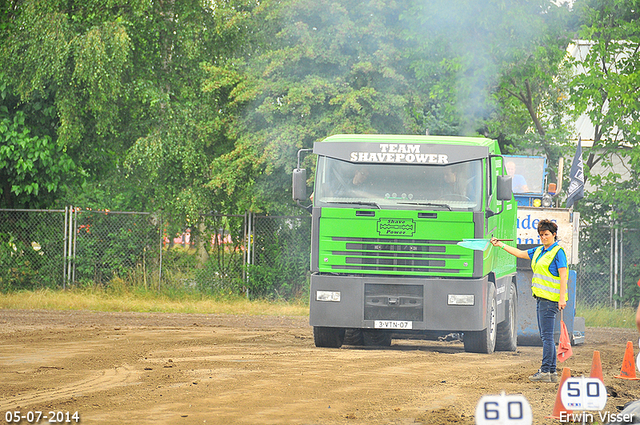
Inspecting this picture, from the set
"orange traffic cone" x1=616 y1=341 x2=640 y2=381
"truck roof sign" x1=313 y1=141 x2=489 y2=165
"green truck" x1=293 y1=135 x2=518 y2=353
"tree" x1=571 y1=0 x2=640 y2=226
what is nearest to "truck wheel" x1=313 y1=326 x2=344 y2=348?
"green truck" x1=293 y1=135 x2=518 y2=353

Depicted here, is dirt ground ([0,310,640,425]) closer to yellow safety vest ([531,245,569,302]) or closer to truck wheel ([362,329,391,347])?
truck wheel ([362,329,391,347])

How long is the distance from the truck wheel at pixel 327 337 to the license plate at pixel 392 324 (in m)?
1.03

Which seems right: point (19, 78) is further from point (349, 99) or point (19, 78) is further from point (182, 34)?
point (349, 99)

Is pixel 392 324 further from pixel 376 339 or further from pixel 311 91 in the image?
pixel 311 91

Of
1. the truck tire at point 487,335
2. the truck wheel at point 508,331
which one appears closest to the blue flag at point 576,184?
the truck wheel at point 508,331

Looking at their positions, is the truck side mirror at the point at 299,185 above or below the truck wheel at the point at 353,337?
above

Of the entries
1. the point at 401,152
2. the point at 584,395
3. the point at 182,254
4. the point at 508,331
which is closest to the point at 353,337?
the point at 508,331

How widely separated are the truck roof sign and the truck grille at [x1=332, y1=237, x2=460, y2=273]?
3.93ft

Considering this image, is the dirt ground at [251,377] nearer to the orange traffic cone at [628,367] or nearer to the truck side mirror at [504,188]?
the orange traffic cone at [628,367]

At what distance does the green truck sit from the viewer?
1205cm

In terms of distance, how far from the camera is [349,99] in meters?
18.9

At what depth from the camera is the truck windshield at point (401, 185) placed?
1216 centimetres

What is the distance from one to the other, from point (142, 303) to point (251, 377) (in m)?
10.8

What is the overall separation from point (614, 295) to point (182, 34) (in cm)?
1304
